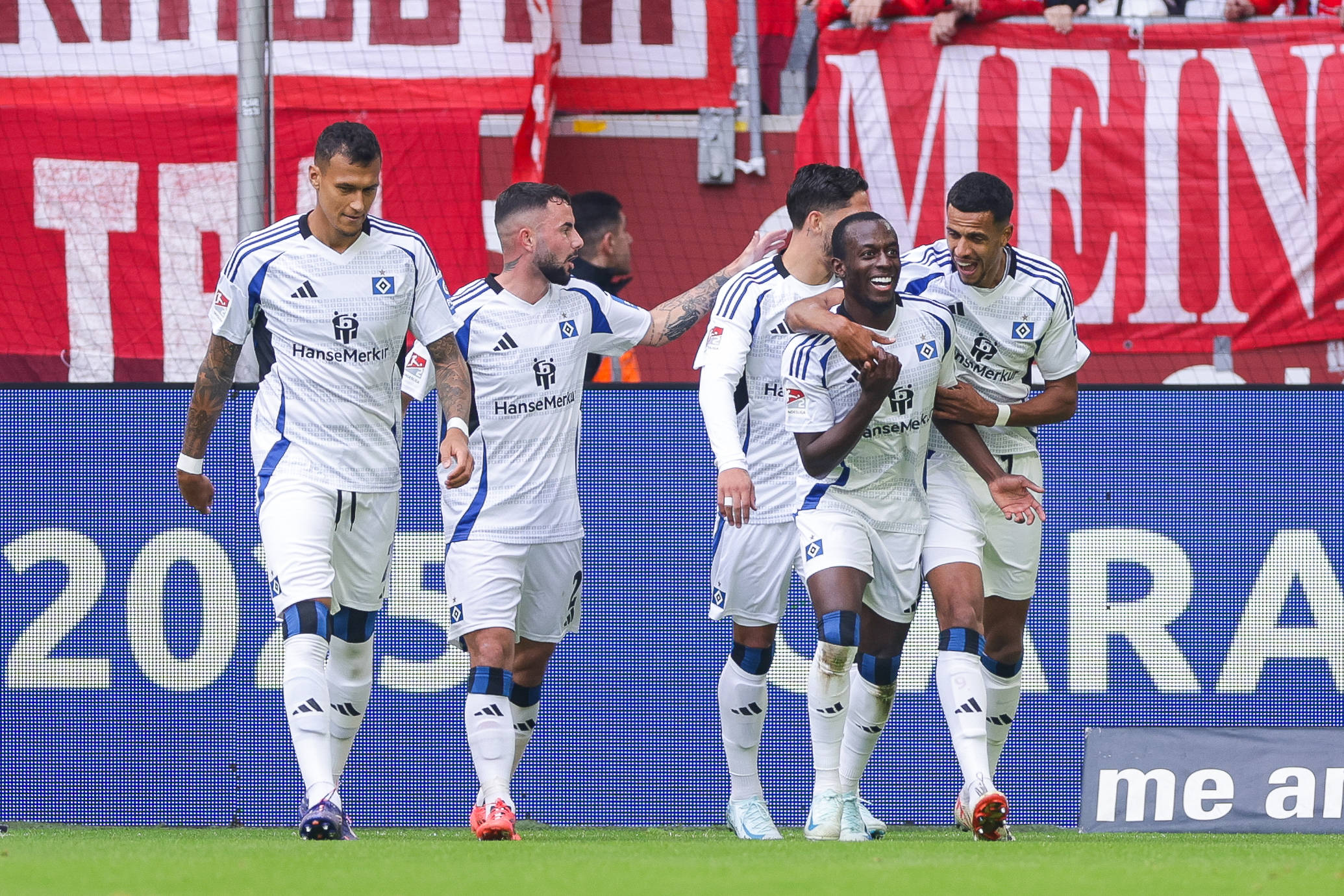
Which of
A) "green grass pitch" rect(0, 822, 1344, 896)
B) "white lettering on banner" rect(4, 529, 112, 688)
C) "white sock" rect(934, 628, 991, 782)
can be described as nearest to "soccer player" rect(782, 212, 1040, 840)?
"white sock" rect(934, 628, 991, 782)

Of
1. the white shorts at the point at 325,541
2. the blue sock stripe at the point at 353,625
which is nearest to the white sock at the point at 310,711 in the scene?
the white shorts at the point at 325,541

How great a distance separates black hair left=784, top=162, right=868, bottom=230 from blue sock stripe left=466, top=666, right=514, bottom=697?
1.84m

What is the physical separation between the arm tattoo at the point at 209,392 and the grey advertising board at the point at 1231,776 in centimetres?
317

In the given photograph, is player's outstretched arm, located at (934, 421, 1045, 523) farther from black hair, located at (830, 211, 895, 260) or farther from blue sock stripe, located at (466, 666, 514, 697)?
blue sock stripe, located at (466, 666, 514, 697)

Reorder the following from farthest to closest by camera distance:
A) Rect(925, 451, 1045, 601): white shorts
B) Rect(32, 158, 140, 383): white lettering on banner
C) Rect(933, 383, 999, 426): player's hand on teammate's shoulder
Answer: Rect(32, 158, 140, 383): white lettering on banner → Rect(925, 451, 1045, 601): white shorts → Rect(933, 383, 999, 426): player's hand on teammate's shoulder

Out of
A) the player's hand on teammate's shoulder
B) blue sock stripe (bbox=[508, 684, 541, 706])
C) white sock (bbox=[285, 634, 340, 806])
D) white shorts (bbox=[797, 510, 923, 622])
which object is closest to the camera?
white sock (bbox=[285, 634, 340, 806])

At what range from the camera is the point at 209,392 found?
18.4ft

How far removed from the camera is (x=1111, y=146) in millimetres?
8945

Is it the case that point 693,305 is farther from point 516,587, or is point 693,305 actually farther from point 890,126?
point 890,126

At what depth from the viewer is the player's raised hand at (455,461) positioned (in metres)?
5.25

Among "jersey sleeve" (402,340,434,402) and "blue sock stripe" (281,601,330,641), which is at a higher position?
"jersey sleeve" (402,340,434,402)

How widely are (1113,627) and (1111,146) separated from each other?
119 inches

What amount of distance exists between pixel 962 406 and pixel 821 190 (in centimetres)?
91

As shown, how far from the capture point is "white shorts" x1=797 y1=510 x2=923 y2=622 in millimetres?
5391
